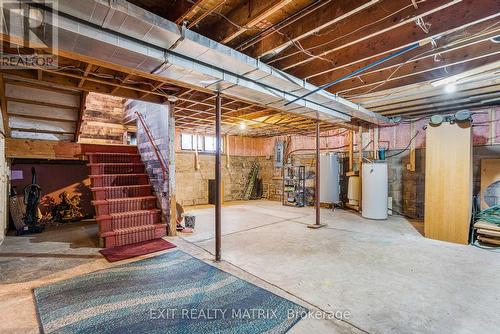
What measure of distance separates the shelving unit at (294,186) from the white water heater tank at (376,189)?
8.07 ft

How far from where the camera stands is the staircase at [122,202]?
4.03 m

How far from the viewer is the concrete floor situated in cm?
211

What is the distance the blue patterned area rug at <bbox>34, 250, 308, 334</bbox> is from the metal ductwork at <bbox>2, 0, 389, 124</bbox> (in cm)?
233

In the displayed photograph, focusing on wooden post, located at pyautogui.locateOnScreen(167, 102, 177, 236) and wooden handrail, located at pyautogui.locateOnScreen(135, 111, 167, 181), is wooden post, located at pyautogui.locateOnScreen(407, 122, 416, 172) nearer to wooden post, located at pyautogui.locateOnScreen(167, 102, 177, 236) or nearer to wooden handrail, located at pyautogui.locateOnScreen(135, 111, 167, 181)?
wooden post, located at pyautogui.locateOnScreen(167, 102, 177, 236)

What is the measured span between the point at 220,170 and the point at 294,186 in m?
5.41

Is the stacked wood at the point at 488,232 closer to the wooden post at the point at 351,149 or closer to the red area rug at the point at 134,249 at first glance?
the wooden post at the point at 351,149

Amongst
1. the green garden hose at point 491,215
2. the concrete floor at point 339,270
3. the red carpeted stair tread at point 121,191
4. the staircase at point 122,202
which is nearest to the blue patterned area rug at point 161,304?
the concrete floor at point 339,270

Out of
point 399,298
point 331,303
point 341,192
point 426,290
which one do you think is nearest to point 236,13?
point 331,303

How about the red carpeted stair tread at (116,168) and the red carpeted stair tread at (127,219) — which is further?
the red carpeted stair tread at (116,168)

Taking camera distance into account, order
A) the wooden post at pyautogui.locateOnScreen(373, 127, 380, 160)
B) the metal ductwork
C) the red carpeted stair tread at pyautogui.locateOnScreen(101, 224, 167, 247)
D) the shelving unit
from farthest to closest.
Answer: the shelving unit → the wooden post at pyautogui.locateOnScreen(373, 127, 380, 160) → the red carpeted stair tread at pyautogui.locateOnScreen(101, 224, 167, 247) → the metal ductwork

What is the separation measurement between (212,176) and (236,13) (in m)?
7.34

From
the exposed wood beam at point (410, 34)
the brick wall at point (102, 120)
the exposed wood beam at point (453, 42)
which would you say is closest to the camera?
the exposed wood beam at point (410, 34)

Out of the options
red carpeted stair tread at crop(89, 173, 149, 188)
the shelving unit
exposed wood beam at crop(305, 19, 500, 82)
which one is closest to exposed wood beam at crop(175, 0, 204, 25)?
exposed wood beam at crop(305, 19, 500, 82)

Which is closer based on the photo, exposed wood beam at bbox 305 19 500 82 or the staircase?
exposed wood beam at bbox 305 19 500 82
